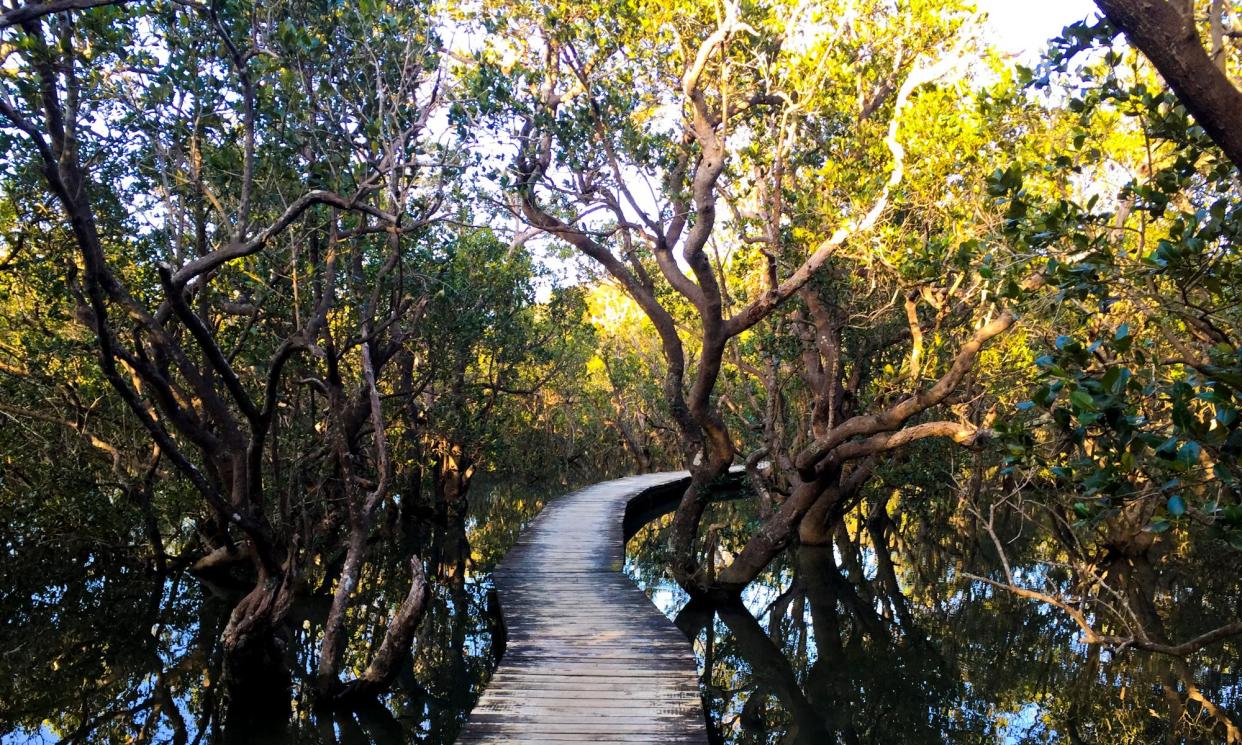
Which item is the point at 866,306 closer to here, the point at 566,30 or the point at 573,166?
the point at 573,166

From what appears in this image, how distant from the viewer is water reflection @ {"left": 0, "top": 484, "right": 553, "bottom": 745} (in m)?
6.37

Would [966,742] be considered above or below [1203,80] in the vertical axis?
below

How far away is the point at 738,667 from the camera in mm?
8320

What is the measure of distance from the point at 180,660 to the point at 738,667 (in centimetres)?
525

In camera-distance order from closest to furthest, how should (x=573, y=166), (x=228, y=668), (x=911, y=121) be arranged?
(x=228, y=668), (x=911, y=121), (x=573, y=166)

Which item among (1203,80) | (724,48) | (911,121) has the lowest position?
(1203,80)

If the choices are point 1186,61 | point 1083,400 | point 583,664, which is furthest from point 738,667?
point 1186,61

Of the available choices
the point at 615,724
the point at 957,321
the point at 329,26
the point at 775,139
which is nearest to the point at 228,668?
the point at 615,724

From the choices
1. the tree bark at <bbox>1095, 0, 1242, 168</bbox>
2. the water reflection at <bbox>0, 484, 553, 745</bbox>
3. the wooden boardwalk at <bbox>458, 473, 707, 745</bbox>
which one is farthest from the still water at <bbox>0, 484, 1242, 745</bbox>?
the tree bark at <bbox>1095, 0, 1242, 168</bbox>

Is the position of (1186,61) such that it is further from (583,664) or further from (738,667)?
(738,667)

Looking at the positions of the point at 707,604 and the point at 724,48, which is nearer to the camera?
the point at 724,48

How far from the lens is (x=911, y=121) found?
7.00 meters

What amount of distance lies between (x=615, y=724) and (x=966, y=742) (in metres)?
3.07

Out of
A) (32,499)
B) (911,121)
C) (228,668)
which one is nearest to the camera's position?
(228,668)
